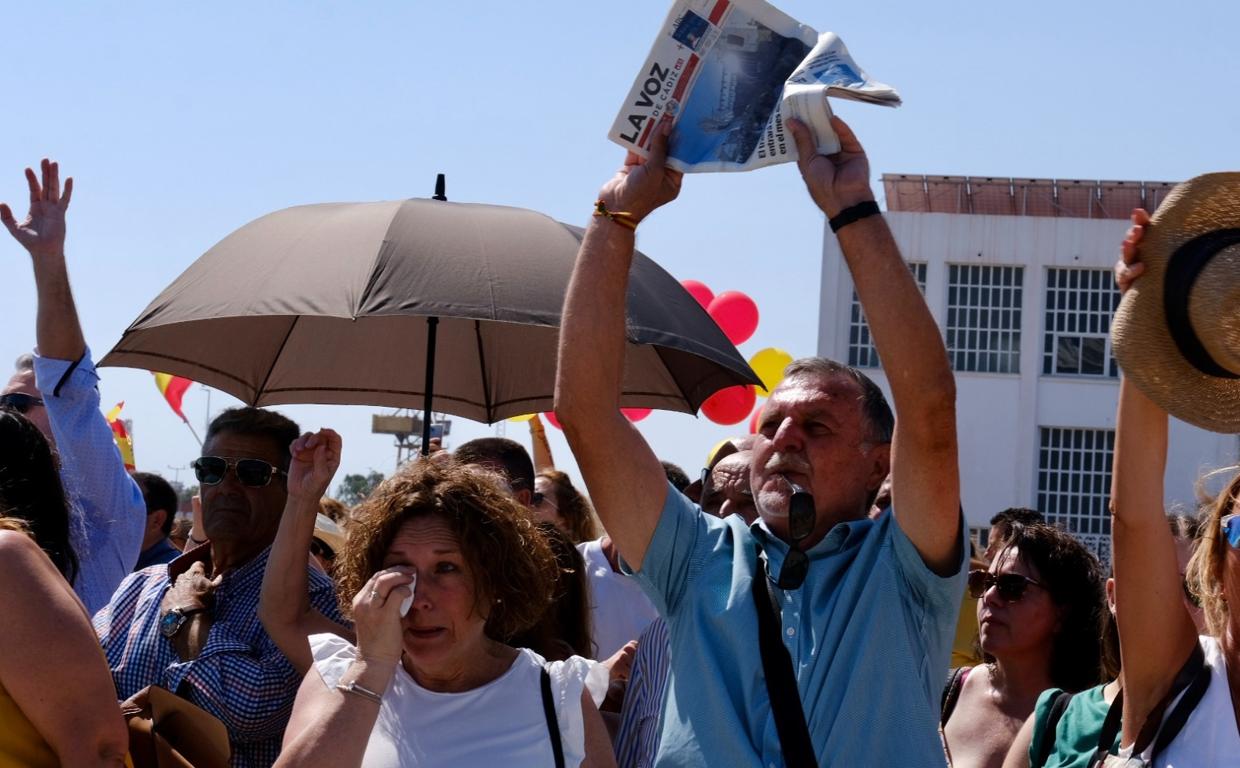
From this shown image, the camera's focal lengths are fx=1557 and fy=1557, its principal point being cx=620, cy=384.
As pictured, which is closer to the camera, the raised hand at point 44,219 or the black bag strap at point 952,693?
the raised hand at point 44,219

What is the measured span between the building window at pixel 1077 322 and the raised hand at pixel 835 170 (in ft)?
130

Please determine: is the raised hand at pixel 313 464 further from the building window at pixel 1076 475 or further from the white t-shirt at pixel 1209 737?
the building window at pixel 1076 475

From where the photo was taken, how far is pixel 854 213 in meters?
3.03

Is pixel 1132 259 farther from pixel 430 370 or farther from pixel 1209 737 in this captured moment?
pixel 430 370

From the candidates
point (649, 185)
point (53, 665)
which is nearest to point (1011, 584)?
point (649, 185)

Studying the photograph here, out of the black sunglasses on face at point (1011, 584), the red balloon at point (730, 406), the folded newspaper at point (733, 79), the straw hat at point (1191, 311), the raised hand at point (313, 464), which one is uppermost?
the folded newspaper at point (733, 79)

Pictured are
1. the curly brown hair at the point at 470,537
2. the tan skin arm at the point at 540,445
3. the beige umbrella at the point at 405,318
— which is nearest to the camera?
the curly brown hair at the point at 470,537

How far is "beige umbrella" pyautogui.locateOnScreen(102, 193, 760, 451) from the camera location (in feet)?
14.9

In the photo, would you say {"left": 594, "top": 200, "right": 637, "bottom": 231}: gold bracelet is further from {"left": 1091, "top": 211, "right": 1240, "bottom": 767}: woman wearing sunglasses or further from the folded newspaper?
{"left": 1091, "top": 211, "right": 1240, "bottom": 767}: woman wearing sunglasses

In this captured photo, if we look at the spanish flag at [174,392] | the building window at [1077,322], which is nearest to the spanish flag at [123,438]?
the spanish flag at [174,392]

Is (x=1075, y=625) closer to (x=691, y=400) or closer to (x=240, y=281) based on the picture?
(x=691, y=400)

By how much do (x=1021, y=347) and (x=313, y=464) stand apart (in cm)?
3909

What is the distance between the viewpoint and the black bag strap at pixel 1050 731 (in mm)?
3955

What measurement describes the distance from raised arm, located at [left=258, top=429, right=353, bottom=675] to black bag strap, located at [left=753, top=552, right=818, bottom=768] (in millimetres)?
1327
